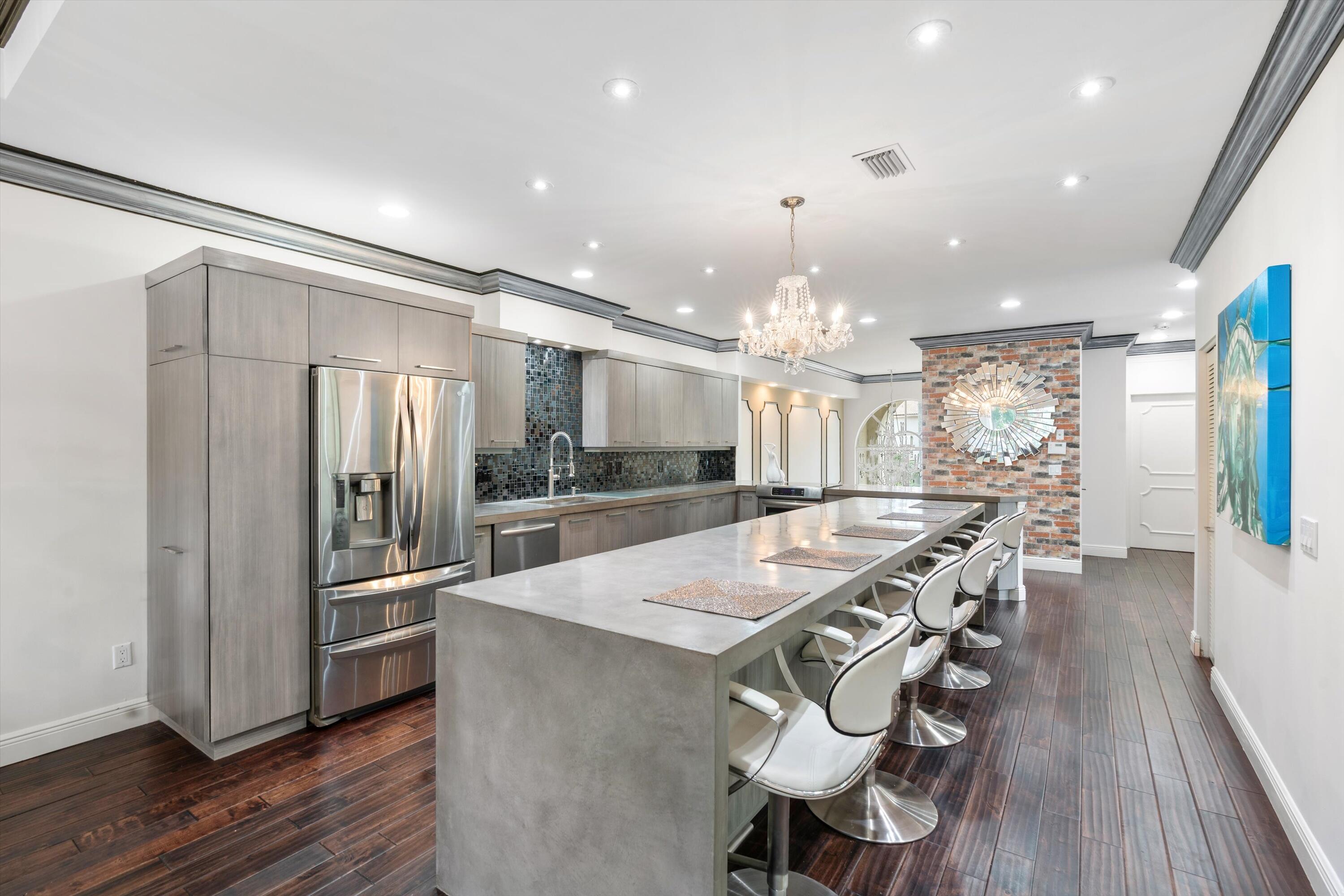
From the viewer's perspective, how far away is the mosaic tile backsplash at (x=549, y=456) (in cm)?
514

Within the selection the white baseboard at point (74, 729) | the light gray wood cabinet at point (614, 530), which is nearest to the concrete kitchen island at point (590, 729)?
the white baseboard at point (74, 729)

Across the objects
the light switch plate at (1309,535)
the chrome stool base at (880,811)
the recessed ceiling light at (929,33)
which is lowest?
the chrome stool base at (880,811)

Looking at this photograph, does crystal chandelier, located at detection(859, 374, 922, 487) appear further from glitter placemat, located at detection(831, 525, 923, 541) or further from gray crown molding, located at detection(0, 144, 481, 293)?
gray crown molding, located at detection(0, 144, 481, 293)

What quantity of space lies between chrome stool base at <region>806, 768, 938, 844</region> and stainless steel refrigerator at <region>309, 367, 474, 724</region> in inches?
86.8

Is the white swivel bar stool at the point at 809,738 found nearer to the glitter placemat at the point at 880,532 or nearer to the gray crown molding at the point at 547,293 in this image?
the glitter placemat at the point at 880,532

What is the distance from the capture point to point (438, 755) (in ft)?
6.37

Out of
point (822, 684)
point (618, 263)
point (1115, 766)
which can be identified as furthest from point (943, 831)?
point (618, 263)

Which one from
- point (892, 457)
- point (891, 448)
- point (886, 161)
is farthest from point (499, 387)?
point (892, 457)

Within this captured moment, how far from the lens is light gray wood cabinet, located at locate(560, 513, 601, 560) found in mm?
4762

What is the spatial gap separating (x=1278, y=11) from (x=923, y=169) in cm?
127

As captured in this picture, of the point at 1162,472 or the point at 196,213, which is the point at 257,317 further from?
the point at 1162,472

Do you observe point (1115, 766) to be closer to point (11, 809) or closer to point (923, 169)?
point (923, 169)

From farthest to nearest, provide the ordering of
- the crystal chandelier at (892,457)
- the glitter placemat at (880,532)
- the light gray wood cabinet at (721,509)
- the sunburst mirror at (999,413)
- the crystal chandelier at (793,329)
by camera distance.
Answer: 1. the crystal chandelier at (892,457)
2. the sunburst mirror at (999,413)
3. the light gray wood cabinet at (721,509)
4. the crystal chandelier at (793,329)
5. the glitter placemat at (880,532)

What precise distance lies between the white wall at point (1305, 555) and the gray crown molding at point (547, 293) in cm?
432
